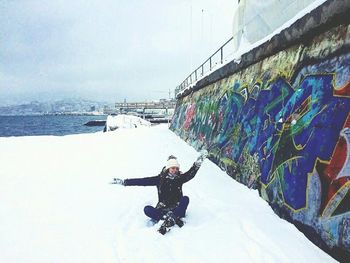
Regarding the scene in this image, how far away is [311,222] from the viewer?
15.6ft

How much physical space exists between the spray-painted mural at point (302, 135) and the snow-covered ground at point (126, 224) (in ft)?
1.39

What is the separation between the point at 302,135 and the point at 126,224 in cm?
345

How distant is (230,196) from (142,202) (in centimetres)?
196

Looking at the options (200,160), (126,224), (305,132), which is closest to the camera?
(305,132)

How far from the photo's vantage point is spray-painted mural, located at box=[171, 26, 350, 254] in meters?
4.43

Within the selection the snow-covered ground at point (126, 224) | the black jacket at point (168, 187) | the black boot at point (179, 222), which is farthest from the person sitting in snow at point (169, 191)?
the snow-covered ground at point (126, 224)

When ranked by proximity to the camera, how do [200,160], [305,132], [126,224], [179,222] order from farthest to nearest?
1. [200,160]
2. [126,224]
3. [179,222]
4. [305,132]

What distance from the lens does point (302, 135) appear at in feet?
18.1

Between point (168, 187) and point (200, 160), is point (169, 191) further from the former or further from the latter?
point (200, 160)

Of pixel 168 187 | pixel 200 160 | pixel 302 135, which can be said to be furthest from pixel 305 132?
pixel 168 187

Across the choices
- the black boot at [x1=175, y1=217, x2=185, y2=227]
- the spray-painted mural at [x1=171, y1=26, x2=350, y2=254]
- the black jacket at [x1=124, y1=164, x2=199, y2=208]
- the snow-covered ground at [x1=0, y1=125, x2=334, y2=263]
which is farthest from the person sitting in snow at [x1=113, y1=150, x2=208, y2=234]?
the spray-painted mural at [x1=171, y1=26, x2=350, y2=254]

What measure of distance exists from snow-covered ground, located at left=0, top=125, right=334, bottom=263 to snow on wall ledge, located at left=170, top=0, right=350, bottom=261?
35 centimetres

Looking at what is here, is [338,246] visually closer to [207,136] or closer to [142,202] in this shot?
[142,202]

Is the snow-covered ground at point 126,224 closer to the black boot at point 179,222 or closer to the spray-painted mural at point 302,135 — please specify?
the black boot at point 179,222
